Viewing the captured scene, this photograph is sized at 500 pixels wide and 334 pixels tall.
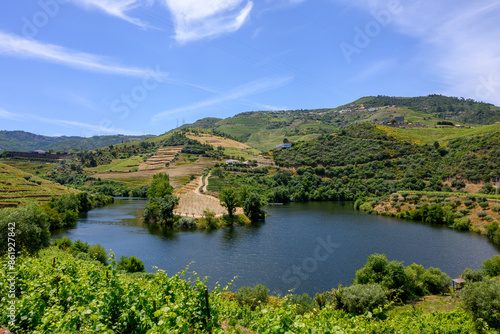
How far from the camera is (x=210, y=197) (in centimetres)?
7100

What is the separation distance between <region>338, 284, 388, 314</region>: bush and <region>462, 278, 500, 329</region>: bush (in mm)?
4315

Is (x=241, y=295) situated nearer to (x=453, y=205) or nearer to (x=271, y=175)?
(x=453, y=205)

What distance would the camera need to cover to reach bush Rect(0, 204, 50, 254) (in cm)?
2133

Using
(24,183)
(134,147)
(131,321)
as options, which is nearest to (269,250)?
(131,321)

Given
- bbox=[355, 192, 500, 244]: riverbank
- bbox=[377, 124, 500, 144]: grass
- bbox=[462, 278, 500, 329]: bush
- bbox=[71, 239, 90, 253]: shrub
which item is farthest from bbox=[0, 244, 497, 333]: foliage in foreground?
bbox=[377, 124, 500, 144]: grass

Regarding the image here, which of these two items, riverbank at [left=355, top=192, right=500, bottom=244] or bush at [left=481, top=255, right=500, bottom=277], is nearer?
bush at [left=481, top=255, right=500, bottom=277]

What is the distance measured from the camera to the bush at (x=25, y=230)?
21.3 meters

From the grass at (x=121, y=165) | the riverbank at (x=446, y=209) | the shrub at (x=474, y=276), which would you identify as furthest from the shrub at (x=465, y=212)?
the grass at (x=121, y=165)

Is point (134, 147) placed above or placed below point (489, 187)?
above

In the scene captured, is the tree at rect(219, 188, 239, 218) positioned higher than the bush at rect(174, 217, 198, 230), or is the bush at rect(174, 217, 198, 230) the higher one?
the tree at rect(219, 188, 239, 218)

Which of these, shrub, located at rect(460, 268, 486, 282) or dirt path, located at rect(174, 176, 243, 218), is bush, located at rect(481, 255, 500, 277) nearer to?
shrub, located at rect(460, 268, 486, 282)

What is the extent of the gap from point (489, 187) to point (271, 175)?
193ft

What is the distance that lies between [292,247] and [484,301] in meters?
23.4

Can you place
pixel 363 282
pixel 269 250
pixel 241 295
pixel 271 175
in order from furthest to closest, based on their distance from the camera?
pixel 271 175
pixel 269 250
pixel 363 282
pixel 241 295
